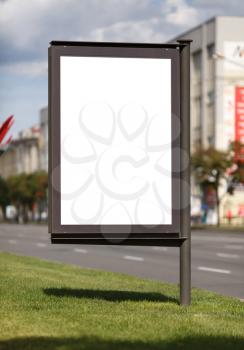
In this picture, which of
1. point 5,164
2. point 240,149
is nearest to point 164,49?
point 240,149

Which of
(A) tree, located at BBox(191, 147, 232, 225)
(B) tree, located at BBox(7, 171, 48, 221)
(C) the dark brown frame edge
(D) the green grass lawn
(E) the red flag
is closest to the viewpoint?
(D) the green grass lawn

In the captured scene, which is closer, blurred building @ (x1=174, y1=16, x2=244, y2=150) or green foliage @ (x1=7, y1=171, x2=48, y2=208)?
blurred building @ (x1=174, y1=16, x2=244, y2=150)

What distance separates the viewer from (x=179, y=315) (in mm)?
9070

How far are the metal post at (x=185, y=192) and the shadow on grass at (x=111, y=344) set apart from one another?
8.19ft

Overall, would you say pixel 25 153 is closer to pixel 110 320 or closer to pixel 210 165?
pixel 210 165

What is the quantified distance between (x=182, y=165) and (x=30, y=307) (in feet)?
7.30

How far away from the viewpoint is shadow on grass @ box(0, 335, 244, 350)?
22.4ft

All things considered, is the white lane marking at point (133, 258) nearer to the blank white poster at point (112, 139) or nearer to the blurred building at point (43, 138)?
the blank white poster at point (112, 139)

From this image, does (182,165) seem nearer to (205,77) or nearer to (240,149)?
(240,149)

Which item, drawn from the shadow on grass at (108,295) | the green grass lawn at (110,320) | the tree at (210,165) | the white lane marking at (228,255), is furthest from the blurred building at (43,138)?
the shadow on grass at (108,295)

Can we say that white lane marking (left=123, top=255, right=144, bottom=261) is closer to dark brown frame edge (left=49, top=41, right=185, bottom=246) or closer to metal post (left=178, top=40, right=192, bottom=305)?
metal post (left=178, top=40, right=192, bottom=305)

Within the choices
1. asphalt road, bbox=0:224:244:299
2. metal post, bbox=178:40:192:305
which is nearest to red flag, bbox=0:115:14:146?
metal post, bbox=178:40:192:305

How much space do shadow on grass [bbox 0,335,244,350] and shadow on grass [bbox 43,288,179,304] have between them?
10.7ft

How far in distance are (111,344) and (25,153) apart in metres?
162
